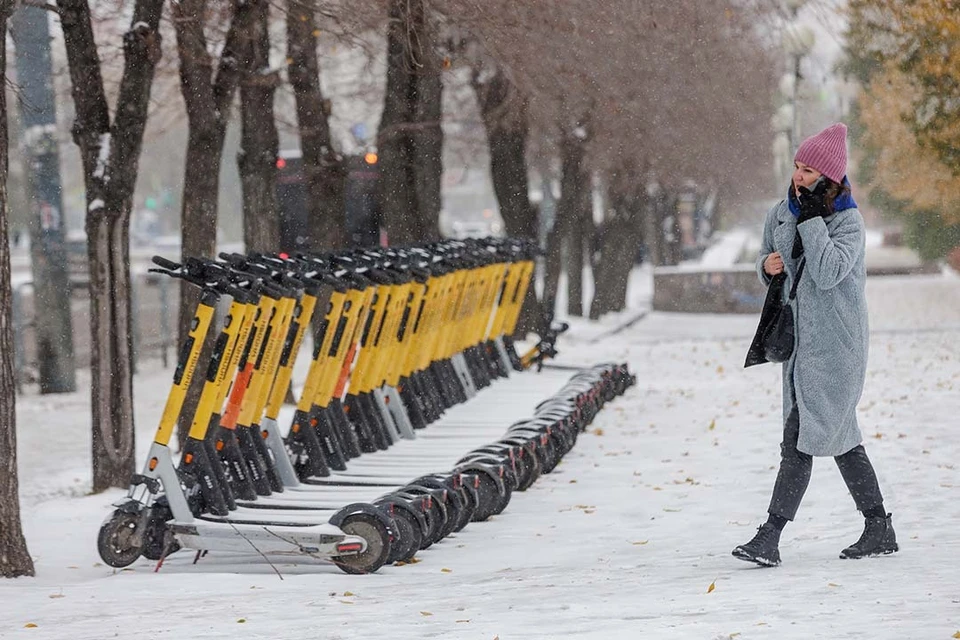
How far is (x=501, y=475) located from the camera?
880cm

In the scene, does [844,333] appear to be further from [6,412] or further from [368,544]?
[6,412]

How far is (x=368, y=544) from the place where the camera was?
7188 millimetres

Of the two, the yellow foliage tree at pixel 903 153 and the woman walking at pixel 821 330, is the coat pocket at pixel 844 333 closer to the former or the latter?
the woman walking at pixel 821 330

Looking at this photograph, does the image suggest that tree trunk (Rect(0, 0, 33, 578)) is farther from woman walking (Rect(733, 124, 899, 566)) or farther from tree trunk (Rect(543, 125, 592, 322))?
tree trunk (Rect(543, 125, 592, 322))

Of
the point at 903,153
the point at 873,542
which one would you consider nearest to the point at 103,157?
the point at 873,542

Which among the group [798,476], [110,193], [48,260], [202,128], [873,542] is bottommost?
[873,542]

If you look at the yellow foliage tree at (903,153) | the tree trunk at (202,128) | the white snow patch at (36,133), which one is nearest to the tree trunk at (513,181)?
the yellow foliage tree at (903,153)

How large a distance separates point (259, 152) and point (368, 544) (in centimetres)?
764

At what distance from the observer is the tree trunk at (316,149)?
52.2 feet

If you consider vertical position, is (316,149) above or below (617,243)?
above

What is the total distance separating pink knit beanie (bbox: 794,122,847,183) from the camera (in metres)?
6.36

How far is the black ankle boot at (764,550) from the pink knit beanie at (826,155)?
1343 millimetres

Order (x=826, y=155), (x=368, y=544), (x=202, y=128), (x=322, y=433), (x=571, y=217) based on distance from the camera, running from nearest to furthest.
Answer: (x=826, y=155), (x=368, y=544), (x=322, y=433), (x=202, y=128), (x=571, y=217)

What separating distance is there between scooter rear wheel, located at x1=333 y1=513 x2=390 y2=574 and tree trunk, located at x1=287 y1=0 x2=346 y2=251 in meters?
8.30
